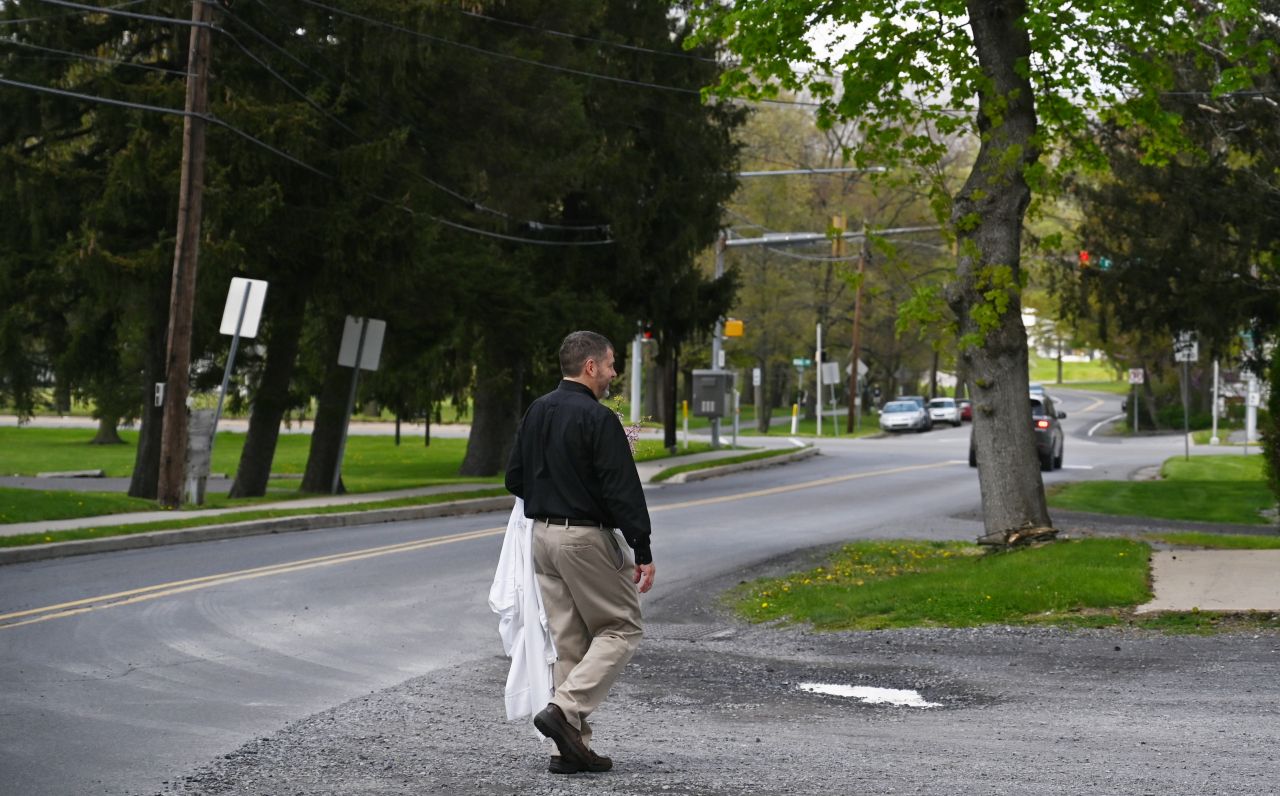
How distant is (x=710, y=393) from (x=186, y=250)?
2353 cm

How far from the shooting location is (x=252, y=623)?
12172 mm

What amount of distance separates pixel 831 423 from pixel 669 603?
68.5 m

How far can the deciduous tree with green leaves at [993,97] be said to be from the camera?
640 inches

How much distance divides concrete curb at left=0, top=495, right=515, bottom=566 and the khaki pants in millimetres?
10776

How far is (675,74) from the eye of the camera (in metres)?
36.2

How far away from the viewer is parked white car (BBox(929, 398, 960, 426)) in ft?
271

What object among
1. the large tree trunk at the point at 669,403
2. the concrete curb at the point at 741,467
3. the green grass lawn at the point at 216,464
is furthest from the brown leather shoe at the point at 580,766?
the large tree trunk at the point at 669,403

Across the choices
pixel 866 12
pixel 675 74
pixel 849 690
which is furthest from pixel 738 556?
pixel 675 74

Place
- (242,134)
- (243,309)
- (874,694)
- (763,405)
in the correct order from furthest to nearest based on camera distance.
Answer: (763,405) < (242,134) < (243,309) < (874,694)

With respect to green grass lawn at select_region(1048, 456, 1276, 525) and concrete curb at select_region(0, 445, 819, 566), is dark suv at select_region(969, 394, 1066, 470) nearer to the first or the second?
green grass lawn at select_region(1048, 456, 1276, 525)

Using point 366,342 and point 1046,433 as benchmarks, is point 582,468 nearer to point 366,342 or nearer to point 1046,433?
point 366,342

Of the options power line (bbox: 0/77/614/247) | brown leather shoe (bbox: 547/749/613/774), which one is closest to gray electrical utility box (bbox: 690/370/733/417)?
power line (bbox: 0/77/614/247)

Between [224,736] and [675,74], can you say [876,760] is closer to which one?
[224,736]

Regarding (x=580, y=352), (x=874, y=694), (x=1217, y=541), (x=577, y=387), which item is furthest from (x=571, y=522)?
(x=1217, y=541)
